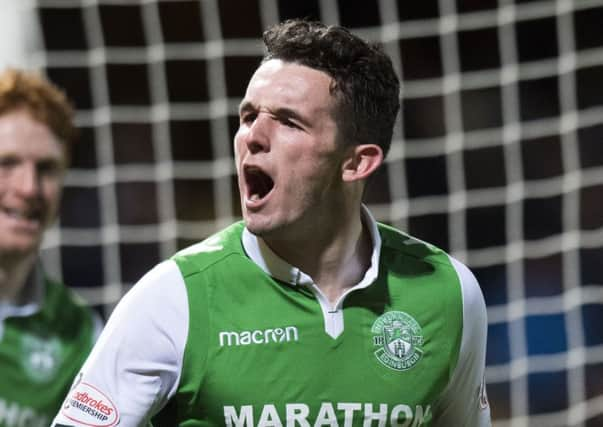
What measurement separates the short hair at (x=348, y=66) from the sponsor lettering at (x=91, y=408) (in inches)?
24.9

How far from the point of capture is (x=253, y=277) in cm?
208

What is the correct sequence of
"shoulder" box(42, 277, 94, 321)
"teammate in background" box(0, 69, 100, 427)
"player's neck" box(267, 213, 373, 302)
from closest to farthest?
"player's neck" box(267, 213, 373, 302), "teammate in background" box(0, 69, 100, 427), "shoulder" box(42, 277, 94, 321)

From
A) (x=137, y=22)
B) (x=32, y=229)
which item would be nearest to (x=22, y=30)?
(x=137, y=22)

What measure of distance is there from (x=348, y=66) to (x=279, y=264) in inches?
14.9

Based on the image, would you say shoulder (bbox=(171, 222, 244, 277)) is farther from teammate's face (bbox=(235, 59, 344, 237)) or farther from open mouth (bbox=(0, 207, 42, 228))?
open mouth (bbox=(0, 207, 42, 228))

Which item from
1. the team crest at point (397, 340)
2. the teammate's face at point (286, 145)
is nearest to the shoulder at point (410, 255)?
the team crest at point (397, 340)

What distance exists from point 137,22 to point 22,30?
1.32 ft

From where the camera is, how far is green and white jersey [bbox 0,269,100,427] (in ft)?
11.0

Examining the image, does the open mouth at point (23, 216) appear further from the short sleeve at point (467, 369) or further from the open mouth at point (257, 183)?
the short sleeve at point (467, 369)

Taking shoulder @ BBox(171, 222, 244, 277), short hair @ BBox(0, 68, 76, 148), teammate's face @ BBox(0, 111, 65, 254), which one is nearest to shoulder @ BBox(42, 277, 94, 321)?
teammate's face @ BBox(0, 111, 65, 254)

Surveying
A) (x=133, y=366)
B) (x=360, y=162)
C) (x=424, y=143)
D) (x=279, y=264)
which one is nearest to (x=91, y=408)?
(x=133, y=366)

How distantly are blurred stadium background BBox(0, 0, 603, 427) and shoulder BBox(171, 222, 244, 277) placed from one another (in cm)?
183

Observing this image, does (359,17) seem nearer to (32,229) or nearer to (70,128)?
(70,128)

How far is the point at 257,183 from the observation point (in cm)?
206
